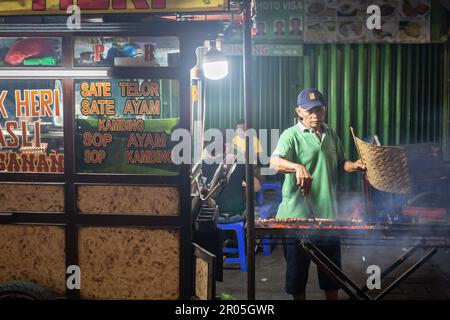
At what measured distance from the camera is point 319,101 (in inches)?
225

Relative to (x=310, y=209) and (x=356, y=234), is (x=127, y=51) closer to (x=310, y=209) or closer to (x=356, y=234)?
(x=310, y=209)

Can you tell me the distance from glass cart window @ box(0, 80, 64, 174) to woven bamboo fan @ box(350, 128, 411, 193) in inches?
124

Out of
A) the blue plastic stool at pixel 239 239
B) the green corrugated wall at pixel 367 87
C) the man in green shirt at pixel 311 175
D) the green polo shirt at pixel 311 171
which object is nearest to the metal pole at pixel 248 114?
the man in green shirt at pixel 311 175

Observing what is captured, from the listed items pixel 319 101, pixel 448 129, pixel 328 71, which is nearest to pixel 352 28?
pixel 328 71

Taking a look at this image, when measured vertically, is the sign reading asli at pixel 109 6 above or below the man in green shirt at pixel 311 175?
above

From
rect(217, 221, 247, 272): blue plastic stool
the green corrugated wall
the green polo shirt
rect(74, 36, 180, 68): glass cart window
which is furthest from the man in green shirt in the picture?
the green corrugated wall

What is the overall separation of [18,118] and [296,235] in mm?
3081

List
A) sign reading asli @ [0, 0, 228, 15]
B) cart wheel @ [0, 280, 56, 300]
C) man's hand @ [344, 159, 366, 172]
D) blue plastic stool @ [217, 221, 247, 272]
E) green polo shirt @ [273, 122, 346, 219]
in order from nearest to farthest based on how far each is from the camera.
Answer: sign reading asli @ [0, 0, 228, 15] < cart wheel @ [0, 280, 56, 300] < man's hand @ [344, 159, 366, 172] < green polo shirt @ [273, 122, 346, 219] < blue plastic stool @ [217, 221, 247, 272]

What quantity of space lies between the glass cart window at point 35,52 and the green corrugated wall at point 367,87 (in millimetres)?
7242

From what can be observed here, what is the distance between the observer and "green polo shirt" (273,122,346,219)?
5.76 m

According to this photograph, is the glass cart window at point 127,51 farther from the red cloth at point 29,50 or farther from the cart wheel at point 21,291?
the cart wheel at point 21,291

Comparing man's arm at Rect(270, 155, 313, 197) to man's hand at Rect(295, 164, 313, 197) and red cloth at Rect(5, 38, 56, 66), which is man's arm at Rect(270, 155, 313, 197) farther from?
red cloth at Rect(5, 38, 56, 66)

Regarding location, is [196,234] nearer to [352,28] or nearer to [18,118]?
[18,118]

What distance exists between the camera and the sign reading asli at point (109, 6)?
4824 mm
